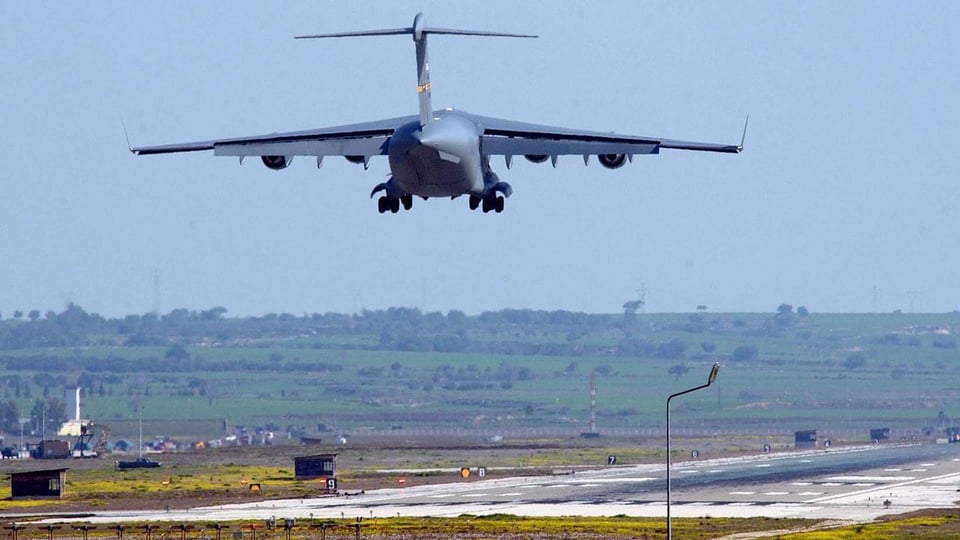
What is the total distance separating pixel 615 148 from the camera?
3073 inches

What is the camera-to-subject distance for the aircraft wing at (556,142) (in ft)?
253

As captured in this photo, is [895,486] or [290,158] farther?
[895,486]

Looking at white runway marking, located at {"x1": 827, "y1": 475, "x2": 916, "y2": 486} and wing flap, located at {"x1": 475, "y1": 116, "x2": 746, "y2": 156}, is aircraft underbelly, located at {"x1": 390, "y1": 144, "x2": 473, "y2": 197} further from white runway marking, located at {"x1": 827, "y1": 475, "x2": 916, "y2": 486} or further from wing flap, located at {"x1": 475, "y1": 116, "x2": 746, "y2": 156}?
white runway marking, located at {"x1": 827, "y1": 475, "x2": 916, "y2": 486}

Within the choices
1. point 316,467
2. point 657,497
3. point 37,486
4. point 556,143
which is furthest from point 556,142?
point 316,467

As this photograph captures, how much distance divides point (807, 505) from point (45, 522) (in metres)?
59.4

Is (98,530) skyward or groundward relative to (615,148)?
groundward

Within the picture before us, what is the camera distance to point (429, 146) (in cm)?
7300

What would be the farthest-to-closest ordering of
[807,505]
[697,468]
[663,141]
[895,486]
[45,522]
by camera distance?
[697,468]
[895,486]
[807,505]
[45,522]
[663,141]

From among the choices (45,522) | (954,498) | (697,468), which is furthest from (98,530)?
(697,468)

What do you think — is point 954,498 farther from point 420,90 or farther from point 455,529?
point 420,90

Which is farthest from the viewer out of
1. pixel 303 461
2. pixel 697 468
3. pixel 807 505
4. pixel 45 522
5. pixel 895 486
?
pixel 697 468

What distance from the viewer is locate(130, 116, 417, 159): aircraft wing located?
77.3 m

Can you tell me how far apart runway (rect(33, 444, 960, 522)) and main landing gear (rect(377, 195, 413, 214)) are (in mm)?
53989

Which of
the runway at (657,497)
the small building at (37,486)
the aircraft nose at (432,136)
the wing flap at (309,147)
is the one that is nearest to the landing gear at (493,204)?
the wing flap at (309,147)
